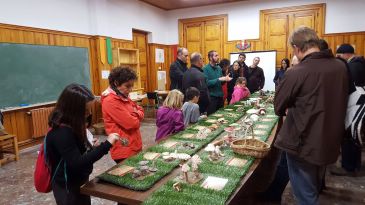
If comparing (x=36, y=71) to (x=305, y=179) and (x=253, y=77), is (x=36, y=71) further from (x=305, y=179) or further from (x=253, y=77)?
(x=305, y=179)

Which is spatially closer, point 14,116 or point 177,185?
point 177,185

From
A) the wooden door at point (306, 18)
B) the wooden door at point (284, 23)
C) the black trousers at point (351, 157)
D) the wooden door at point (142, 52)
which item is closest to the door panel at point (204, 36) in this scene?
the wooden door at point (284, 23)

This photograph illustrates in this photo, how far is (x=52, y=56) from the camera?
16.4 feet

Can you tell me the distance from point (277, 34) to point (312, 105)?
6732 mm

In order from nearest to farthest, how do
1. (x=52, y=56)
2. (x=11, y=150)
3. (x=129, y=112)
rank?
(x=129, y=112), (x=11, y=150), (x=52, y=56)

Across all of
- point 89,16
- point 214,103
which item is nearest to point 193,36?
point 89,16

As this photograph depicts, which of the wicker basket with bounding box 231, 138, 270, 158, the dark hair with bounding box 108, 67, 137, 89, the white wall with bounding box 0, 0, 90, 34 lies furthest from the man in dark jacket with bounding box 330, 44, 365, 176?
the white wall with bounding box 0, 0, 90, 34

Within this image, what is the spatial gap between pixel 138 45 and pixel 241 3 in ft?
11.0

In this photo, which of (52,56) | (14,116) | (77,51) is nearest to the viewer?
(14,116)

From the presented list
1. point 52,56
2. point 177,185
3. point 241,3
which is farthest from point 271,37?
point 177,185

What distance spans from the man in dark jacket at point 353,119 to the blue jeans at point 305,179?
308 millimetres

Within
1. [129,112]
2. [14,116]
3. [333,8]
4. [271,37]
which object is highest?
[333,8]

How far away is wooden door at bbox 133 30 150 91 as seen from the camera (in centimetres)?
770

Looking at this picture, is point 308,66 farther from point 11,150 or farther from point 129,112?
point 11,150
